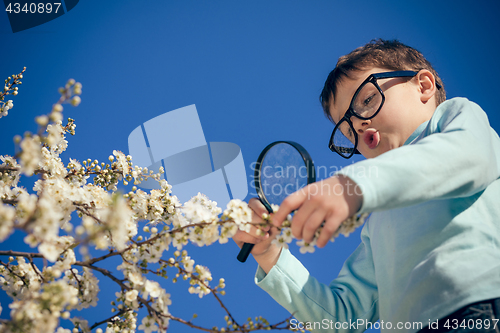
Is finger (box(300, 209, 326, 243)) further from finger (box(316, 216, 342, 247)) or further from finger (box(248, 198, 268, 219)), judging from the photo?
finger (box(248, 198, 268, 219))

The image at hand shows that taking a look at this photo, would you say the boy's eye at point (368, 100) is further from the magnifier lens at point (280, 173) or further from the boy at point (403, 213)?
the magnifier lens at point (280, 173)

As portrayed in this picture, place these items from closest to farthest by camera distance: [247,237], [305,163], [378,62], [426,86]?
1. [305,163]
2. [247,237]
3. [426,86]
4. [378,62]

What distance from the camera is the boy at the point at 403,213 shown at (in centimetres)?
69

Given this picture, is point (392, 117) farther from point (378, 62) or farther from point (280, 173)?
point (280, 173)

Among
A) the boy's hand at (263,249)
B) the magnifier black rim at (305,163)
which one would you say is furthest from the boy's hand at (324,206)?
the boy's hand at (263,249)

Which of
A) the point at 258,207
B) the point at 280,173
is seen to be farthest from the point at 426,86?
the point at 258,207

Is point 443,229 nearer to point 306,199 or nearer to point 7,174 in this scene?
point 306,199

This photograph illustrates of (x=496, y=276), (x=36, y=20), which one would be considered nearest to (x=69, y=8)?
(x=36, y=20)

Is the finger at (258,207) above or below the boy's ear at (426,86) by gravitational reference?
below

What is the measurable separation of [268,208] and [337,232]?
0.30 metres

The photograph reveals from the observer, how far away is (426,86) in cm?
152

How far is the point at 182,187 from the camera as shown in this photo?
1830 millimetres

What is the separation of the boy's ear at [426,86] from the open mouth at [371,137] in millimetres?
313

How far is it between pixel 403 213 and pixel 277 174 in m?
0.51
